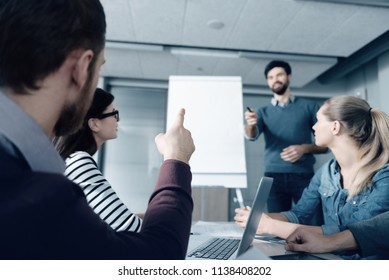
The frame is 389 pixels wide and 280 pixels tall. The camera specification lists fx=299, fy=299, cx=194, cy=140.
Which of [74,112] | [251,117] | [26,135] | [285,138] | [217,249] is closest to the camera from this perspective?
[26,135]

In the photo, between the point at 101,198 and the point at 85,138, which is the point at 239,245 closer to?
the point at 101,198

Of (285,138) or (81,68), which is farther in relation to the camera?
(285,138)

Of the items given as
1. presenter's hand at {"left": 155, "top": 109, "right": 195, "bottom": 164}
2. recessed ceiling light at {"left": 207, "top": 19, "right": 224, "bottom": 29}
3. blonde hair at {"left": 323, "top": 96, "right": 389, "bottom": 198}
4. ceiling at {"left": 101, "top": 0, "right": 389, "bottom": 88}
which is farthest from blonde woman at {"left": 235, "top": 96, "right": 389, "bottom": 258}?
recessed ceiling light at {"left": 207, "top": 19, "right": 224, "bottom": 29}

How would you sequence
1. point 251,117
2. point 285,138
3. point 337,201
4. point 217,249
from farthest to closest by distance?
point 285,138 < point 251,117 < point 337,201 < point 217,249

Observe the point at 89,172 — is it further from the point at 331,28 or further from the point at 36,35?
the point at 331,28

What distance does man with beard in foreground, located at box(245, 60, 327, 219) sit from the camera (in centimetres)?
211

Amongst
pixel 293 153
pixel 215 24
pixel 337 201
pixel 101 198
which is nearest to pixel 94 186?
pixel 101 198

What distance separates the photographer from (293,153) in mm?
2018

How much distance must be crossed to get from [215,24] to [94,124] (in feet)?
6.26

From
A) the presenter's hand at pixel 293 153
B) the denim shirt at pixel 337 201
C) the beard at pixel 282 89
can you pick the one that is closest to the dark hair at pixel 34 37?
the denim shirt at pixel 337 201

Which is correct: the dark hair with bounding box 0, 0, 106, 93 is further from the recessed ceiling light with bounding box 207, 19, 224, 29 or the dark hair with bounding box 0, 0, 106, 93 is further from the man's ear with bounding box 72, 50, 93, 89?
the recessed ceiling light with bounding box 207, 19, 224, 29

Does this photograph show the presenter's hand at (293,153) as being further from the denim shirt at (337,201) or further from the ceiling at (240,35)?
the ceiling at (240,35)
